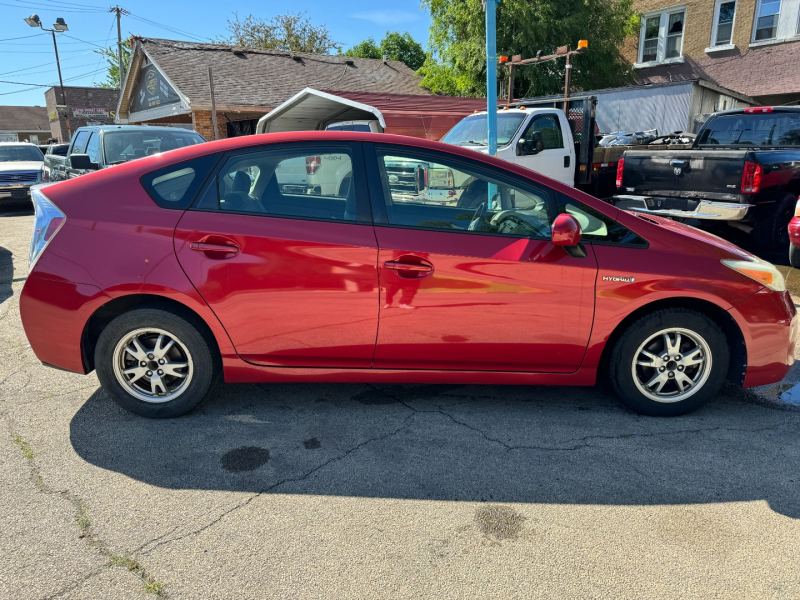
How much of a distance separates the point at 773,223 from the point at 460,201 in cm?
590

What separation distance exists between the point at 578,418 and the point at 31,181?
14.4 metres

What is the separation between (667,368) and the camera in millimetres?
3535

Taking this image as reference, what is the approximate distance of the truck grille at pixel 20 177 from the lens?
44.0 feet

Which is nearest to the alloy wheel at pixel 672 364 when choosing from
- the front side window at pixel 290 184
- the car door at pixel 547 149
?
the front side window at pixel 290 184

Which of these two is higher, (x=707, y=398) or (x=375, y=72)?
(x=375, y=72)

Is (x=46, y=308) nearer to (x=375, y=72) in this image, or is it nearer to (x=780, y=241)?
(x=780, y=241)

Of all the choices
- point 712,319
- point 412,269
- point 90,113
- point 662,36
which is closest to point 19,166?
point 412,269

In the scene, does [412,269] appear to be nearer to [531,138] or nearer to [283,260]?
[283,260]

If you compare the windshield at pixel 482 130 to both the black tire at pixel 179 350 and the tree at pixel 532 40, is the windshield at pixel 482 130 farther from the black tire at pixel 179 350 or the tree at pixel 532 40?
the tree at pixel 532 40

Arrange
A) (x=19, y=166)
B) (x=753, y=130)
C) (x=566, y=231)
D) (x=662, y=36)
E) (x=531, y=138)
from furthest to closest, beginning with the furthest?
(x=662, y=36)
(x=19, y=166)
(x=531, y=138)
(x=753, y=130)
(x=566, y=231)

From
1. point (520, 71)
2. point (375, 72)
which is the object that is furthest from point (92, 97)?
point (520, 71)

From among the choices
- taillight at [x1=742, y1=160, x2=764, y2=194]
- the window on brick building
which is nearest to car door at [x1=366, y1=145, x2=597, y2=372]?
taillight at [x1=742, y1=160, x2=764, y2=194]

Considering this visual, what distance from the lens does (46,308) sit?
333 cm

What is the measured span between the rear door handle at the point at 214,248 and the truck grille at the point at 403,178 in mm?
944
